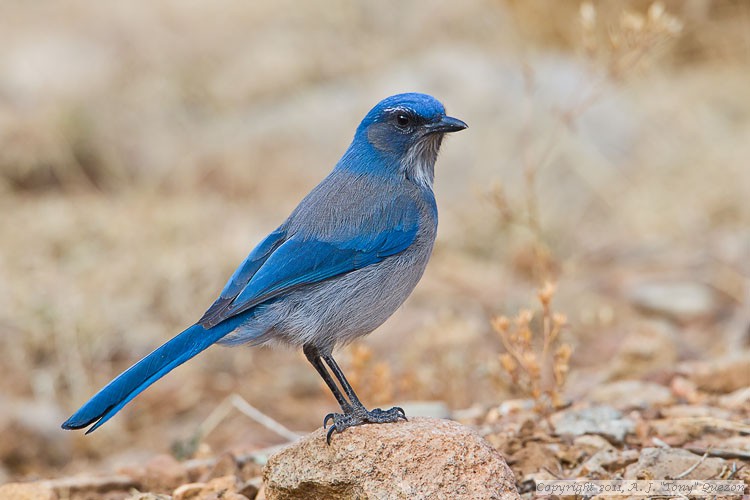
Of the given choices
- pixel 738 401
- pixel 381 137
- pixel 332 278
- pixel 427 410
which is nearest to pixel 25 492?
pixel 332 278

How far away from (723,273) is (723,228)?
1206mm

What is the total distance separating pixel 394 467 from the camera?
3688mm

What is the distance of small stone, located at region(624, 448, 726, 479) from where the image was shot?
12.8ft

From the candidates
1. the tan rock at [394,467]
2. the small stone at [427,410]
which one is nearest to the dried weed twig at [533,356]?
the small stone at [427,410]

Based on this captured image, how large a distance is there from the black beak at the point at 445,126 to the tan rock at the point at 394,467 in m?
1.39

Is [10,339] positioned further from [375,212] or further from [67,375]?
[375,212]

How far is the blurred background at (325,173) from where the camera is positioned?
636 centimetres

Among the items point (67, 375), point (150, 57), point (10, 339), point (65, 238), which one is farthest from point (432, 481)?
point (150, 57)

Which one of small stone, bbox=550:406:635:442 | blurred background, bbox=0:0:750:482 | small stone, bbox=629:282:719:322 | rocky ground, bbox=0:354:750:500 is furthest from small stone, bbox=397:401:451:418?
small stone, bbox=629:282:719:322

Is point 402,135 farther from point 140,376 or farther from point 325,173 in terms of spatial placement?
point 325,173

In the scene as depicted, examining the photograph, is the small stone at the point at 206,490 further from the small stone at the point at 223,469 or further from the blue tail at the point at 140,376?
the blue tail at the point at 140,376

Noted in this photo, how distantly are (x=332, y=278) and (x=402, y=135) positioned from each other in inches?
32.7

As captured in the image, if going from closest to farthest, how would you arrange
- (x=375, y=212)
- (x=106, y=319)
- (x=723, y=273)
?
(x=375, y=212), (x=106, y=319), (x=723, y=273)

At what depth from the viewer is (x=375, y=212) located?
14.4 ft
